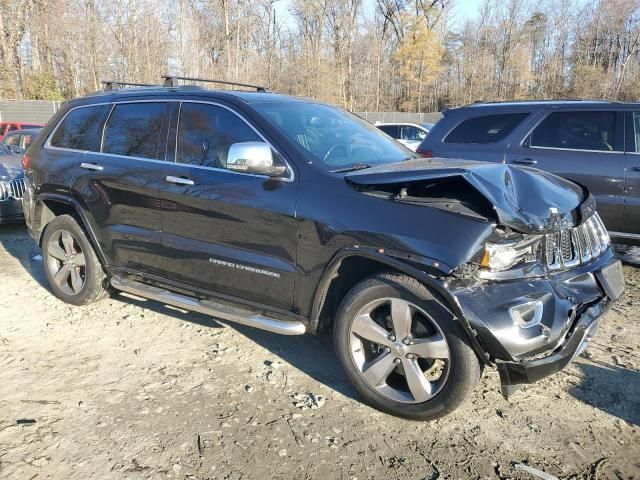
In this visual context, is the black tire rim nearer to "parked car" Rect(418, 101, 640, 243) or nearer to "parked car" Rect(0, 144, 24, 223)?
"parked car" Rect(0, 144, 24, 223)

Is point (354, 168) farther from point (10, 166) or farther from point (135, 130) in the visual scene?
point (10, 166)

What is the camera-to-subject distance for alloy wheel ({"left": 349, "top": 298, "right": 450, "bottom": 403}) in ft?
9.72

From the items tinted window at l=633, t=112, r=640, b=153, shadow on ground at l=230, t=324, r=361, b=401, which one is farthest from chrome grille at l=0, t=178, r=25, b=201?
tinted window at l=633, t=112, r=640, b=153

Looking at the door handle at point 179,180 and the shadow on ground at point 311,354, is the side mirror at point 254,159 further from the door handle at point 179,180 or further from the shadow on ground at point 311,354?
the shadow on ground at point 311,354

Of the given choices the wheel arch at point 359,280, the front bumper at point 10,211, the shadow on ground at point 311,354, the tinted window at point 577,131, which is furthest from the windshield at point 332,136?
the front bumper at point 10,211

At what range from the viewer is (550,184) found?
3416 mm

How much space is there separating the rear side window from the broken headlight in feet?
12.0

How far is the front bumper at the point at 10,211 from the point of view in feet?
24.4

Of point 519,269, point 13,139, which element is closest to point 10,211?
point 13,139

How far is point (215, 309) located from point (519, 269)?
2047mm

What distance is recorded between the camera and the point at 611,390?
341 cm

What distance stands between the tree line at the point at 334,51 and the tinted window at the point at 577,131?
29.0 m

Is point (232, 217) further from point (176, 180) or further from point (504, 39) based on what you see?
point (504, 39)

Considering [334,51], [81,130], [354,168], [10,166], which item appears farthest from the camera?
[334,51]
